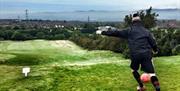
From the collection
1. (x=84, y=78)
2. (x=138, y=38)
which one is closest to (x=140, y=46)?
(x=138, y=38)

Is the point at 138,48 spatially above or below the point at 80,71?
above

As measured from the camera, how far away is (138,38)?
522 inches

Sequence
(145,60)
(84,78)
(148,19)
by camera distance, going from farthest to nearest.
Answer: (148,19)
(84,78)
(145,60)

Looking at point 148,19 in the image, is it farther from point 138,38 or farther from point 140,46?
point 140,46

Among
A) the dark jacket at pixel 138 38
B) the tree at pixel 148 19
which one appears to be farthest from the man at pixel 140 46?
the tree at pixel 148 19

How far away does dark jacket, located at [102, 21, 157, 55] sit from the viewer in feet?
43.2

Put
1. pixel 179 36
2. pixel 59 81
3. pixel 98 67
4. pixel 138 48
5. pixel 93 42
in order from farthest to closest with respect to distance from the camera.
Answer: pixel 93 42 < pixel 179 36 < pixel 98 67 < pixel 59 81 < pixel 138 48

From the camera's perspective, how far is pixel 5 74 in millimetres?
19156

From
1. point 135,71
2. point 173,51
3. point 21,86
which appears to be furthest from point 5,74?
point 173,51

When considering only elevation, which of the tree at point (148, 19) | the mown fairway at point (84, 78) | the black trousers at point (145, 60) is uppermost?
the black trousers at point (145, 60)

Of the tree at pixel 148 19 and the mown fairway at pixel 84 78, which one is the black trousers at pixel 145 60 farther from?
the tree at pixel 148 19

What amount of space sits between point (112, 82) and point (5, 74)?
5.14 meters

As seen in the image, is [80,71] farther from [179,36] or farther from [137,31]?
[179,36]

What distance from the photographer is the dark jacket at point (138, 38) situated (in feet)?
43.2
